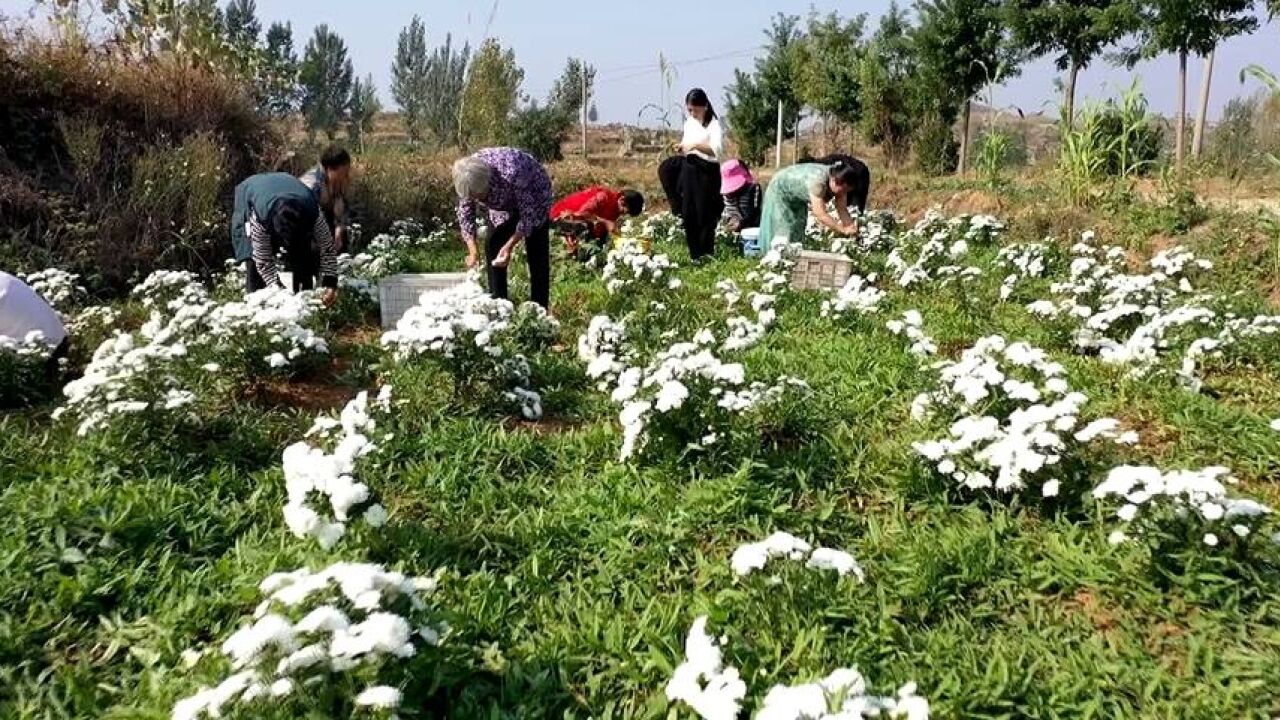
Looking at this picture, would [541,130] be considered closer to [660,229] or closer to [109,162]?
[660,229]

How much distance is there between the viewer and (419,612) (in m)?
2.27

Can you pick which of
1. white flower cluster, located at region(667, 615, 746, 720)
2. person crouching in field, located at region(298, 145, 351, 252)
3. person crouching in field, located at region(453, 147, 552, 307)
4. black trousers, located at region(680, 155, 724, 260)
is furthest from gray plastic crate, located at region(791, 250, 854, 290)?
white flower cluster, located at region(667, 615, 746, 720)

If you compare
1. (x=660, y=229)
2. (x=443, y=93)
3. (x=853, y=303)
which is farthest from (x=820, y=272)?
(x=443, y=93)

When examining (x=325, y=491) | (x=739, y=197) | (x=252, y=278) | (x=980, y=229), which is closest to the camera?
(x=325, y=491)

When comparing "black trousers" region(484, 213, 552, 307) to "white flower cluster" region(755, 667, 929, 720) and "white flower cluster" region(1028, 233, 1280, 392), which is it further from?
"white flower cluster" region(755, 667, 929, 720)

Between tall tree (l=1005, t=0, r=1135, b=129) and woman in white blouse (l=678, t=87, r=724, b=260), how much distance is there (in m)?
7.61

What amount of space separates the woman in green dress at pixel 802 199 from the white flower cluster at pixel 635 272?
4.36 feet

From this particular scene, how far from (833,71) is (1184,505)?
64.2 feet

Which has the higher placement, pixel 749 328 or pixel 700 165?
pixel 700 165

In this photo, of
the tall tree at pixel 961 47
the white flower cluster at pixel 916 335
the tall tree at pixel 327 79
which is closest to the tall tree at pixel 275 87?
the white flower cluster at pixel 916 335

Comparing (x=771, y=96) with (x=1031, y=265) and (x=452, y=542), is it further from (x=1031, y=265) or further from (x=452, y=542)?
(x=452, y=542)

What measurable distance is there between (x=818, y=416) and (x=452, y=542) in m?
1.91

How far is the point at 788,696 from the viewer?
1.75 metres

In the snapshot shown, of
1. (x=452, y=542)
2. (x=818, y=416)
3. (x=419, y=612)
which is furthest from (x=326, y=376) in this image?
(x=419, y=612)
